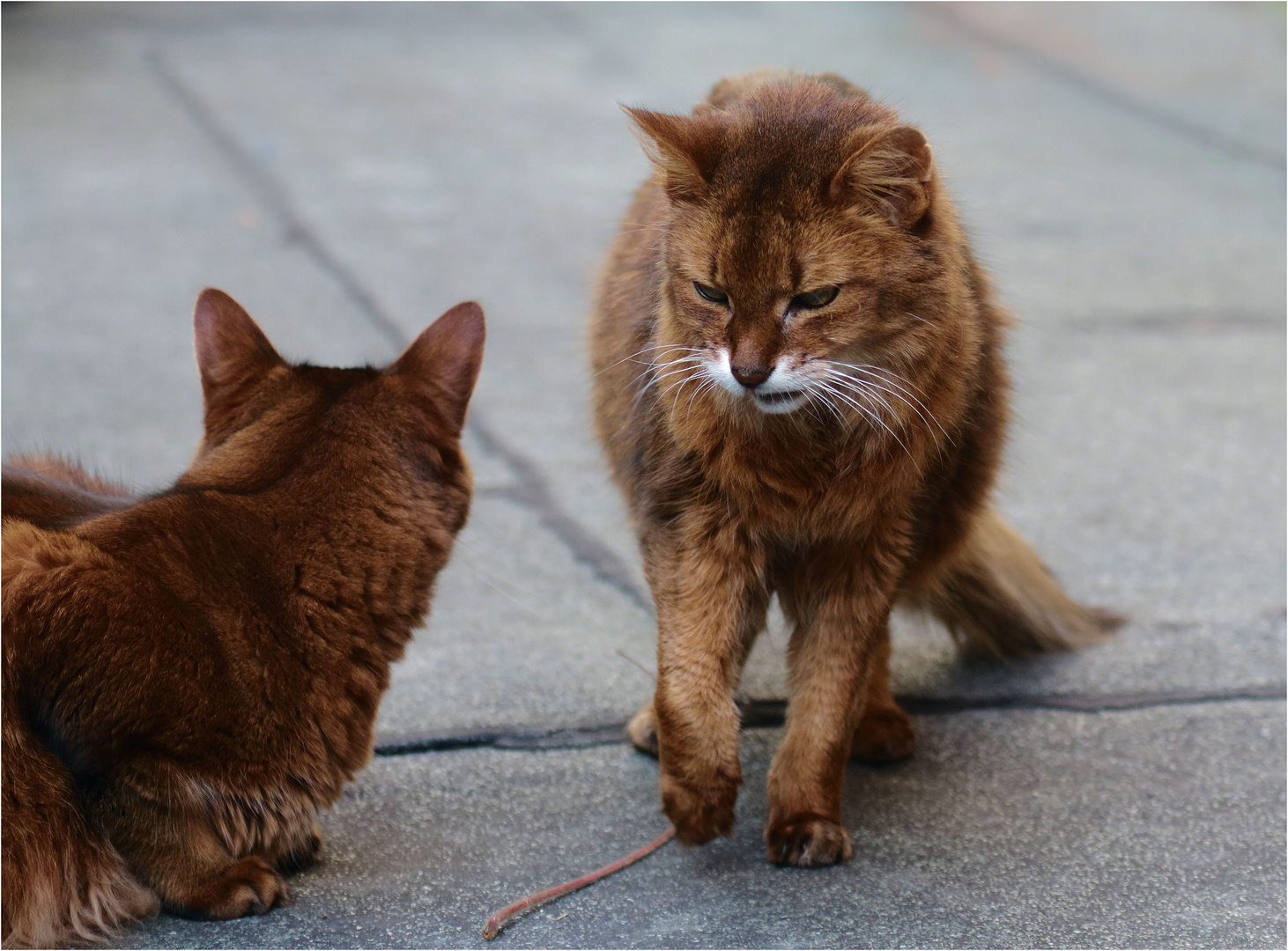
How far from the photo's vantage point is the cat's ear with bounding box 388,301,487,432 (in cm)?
281

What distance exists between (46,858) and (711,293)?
1.59m

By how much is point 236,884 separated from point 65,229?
4977 millimetres

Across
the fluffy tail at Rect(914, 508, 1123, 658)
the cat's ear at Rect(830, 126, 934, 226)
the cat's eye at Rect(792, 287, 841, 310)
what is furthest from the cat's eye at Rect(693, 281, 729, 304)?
the fluffy tail at Rect(914, 508, 1123, 658)

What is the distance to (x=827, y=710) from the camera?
2.84m

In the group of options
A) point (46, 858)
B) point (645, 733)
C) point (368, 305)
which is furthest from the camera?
point (368, 305)

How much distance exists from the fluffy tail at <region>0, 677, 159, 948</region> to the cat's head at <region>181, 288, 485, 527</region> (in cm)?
61

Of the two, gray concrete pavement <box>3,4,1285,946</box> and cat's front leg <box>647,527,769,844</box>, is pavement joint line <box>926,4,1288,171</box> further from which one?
cat's front leg <box>647,527,769,844</box>

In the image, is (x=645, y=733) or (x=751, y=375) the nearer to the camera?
(x=751, y=375)

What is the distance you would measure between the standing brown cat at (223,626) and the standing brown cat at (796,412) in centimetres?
→ 48

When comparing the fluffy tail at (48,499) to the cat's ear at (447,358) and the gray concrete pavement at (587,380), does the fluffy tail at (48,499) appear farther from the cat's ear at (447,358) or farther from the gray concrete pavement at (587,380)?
the gray concrete pavement at (587,380)

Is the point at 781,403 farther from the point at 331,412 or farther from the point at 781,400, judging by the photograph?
the point at 331,412

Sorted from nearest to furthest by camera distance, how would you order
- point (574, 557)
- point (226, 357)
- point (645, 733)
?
point (226, 357)
point (645, 733)
point (574, 557)

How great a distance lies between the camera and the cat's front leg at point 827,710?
2.83 m

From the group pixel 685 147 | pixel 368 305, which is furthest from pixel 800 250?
pixel 368 305
